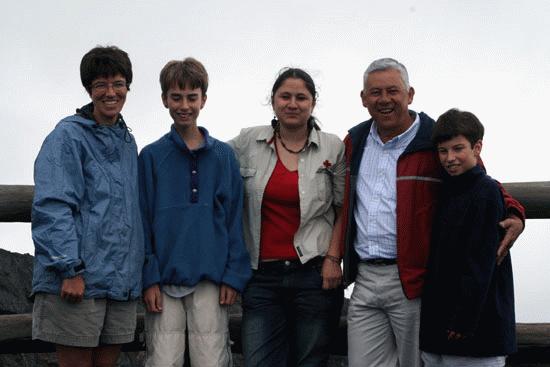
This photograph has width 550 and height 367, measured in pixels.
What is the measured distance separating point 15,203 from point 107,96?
1657 millimetres

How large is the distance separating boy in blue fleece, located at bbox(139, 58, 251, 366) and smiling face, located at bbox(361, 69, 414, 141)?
0.85 metres

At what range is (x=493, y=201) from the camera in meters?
4.49

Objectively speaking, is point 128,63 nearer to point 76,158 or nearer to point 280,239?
point 76,158

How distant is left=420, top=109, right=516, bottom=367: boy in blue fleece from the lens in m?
4.41

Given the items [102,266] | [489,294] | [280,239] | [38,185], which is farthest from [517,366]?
[38,185]

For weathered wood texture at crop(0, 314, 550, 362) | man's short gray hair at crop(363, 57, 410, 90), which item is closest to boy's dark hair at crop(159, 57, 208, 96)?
man's short gray hair at crop(363, 57, 410, 90)

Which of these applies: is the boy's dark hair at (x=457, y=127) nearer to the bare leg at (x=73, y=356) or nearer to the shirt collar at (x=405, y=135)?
the shirt collar at (x=405, y=135)

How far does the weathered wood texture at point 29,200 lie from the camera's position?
5922 mm

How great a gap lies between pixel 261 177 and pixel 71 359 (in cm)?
143

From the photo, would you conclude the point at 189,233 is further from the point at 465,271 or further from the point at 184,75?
the point at 465,271

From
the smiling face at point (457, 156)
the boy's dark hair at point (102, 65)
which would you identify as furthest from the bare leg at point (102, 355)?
the smiling face at point (457, 156)

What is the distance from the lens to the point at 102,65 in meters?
4.68

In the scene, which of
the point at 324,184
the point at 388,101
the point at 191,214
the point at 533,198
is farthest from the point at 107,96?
the point at 533,198

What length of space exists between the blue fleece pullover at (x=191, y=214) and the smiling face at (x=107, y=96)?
33 centimetres
